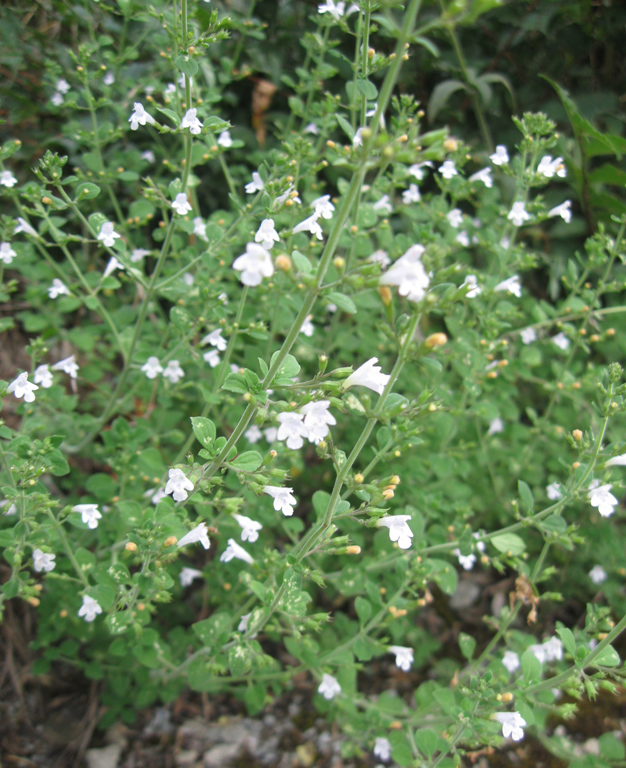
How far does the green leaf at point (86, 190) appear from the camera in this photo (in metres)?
2.44

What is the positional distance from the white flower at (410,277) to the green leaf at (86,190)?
151 cm

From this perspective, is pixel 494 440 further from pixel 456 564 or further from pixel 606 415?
pixel 606 415

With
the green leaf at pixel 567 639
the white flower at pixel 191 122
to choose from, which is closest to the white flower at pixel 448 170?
the white flower at pixel 191 122

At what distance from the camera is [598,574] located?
3697 millimetres

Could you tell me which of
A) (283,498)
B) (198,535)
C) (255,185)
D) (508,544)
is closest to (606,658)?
(508,544)

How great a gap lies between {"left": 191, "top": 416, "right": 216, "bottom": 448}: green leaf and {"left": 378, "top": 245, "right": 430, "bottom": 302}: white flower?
0.83 meters

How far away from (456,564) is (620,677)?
1720 mm

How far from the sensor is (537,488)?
3756 mm

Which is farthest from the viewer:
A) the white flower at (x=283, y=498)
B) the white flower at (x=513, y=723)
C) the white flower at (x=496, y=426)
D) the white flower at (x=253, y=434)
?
the white flower at (x=496, y=426)

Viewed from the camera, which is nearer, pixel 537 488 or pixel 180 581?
pixel 180 581

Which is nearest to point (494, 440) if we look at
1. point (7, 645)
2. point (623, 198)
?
point (623, 198)

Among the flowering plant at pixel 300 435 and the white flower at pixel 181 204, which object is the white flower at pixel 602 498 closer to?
the flowering plant at pixel 300 435

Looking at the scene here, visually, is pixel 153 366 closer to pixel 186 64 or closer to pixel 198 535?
pixel 198 535

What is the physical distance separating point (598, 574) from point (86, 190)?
3.84 m
